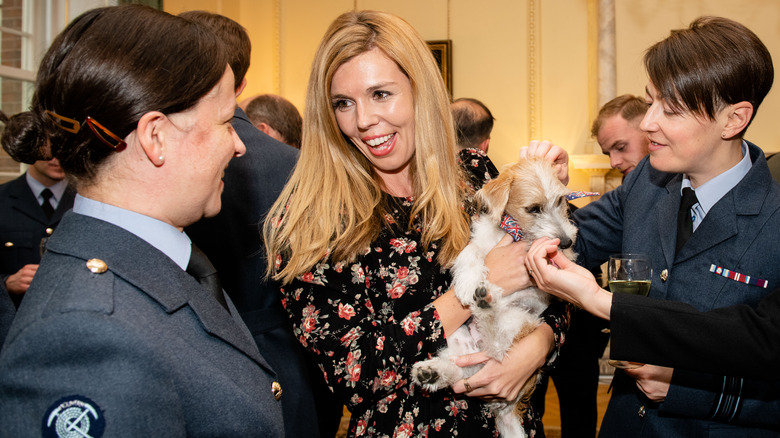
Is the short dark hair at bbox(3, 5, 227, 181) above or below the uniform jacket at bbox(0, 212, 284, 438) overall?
above

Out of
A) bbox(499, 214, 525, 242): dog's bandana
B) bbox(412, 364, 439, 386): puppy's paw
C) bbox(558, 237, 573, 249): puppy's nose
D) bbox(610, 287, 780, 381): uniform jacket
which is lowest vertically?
bbox(412, 364, 439, 386): puppy's paw

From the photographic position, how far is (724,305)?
168 centimetres

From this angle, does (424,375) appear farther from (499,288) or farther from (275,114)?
(275,114)

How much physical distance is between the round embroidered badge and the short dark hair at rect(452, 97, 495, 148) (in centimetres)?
371

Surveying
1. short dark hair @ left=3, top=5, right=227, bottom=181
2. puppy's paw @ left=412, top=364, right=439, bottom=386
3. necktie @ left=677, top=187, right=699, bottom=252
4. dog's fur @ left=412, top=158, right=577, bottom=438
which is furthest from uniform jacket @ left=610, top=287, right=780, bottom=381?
short dark hair @ left=3, top=5, right=227, bottom=181

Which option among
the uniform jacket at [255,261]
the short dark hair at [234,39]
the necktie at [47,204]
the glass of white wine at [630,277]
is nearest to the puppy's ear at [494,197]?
the glass of white wine at [630,277]

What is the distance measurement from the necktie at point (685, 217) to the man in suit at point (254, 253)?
5.23 ft

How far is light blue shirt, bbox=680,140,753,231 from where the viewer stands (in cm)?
180

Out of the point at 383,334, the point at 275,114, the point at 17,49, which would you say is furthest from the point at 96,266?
the point at 17,49

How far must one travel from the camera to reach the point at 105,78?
3.55ft

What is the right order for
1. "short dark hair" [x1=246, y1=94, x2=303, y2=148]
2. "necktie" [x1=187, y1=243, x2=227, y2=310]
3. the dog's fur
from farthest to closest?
"short dark hair" [x1=246, y1=94, x2=303, y2=148] < the dog's fur < "necktie" [x1=187, y1=243, x2=227, y2=310]

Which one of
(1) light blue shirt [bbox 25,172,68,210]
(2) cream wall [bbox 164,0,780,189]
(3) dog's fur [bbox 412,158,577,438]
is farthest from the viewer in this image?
(2) cream wall [bbox 164,0,780,189]

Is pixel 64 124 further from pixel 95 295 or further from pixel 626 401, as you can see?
pixel 626 401

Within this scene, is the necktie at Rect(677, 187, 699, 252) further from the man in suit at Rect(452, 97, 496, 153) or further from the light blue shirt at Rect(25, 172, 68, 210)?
the light blue shirt at Rect(25, 172, 68, 210)
